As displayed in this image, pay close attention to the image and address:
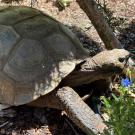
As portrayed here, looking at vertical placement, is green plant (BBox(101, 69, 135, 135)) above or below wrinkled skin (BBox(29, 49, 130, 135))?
above

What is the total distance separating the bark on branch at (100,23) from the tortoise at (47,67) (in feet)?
1.47

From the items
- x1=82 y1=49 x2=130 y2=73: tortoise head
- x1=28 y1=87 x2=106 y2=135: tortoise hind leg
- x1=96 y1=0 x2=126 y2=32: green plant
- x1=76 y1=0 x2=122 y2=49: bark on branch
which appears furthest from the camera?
x1=96 y1=0 x2=126 y2=32: green plant

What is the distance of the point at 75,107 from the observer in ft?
13.0

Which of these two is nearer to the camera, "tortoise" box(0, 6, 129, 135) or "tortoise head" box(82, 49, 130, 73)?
"tortoise" box(0, 6, 129, 135)

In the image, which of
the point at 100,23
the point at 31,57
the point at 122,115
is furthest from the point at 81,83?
the point at 122,115

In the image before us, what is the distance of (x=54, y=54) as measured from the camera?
13.5ft

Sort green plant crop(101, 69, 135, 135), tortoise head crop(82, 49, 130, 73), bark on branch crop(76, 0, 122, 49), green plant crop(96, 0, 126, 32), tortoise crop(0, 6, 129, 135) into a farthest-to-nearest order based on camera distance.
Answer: green plant crop(96, 0, 126, 32) → bark on branch crop(76, 0, 122, 49) → tortoise head crop(82, 49, 130, 73) → tortoise crop(0, 6, 129, 135) → green plant crop(101, 69, 135, 135)

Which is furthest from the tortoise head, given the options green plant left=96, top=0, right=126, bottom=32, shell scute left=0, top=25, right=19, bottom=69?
green plant left=96, top=0, right=126, bottom=32

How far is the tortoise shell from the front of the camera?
398 cm

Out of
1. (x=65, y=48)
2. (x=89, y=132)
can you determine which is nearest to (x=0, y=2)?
(x=65, y=48)

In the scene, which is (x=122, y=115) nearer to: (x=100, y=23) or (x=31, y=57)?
(x=31, y=57)

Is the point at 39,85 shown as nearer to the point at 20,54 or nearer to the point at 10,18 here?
the point at 20,54

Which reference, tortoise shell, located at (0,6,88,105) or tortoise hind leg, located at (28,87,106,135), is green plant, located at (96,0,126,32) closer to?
tortoise shell, located at (0,6,88,105)

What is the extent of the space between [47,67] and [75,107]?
0.43m
